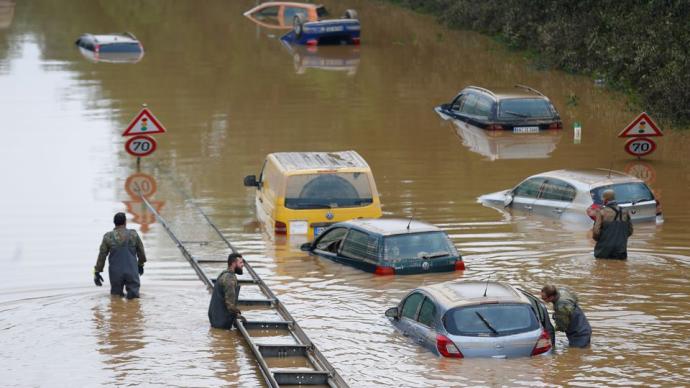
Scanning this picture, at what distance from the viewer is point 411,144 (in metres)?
37.3

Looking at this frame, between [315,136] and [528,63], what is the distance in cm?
1677

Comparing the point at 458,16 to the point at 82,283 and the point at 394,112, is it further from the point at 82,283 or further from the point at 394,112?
the point at 82,283

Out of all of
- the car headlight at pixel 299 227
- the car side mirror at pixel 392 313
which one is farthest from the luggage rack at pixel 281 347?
the car headlight at pixel 299 227

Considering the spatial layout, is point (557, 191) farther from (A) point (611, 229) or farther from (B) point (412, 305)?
(B) point (412, 305)

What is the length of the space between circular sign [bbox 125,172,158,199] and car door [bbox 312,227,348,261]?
7486 millimetres

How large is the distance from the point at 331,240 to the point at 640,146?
1196 centimetres

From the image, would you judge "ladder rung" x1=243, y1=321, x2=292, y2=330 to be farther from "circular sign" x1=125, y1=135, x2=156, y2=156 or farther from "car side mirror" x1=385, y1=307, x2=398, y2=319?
"circular sign" x1=125, y1=135, x2=156, y2=156

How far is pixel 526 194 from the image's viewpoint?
28609mm

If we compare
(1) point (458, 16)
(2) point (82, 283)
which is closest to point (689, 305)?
(2) point (82, 283)

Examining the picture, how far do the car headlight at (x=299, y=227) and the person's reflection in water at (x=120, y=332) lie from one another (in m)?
5.25

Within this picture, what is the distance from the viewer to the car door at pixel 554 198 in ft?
89.9

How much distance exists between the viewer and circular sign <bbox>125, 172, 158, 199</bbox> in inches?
1232

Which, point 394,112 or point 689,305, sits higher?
point 394,112

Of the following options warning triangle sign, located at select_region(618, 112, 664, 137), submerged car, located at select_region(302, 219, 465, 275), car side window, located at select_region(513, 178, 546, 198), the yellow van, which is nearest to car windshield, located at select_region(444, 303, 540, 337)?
submerged car, located at select_region(302, 219, 465, 275)
